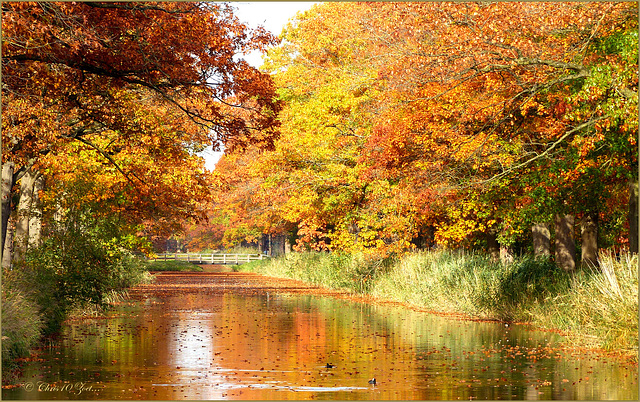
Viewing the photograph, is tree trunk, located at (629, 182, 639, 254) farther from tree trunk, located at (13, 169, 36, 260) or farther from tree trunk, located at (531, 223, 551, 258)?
tree trunk, located at (13, 169, 36, 260)

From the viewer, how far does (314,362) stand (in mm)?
14398

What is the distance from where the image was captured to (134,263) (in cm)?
3647

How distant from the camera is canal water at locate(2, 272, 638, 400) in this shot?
11312mm

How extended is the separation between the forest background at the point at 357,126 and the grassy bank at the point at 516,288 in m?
0.20

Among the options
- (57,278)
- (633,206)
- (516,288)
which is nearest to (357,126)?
(516,288)

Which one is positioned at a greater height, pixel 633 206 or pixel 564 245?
pixel 633 206

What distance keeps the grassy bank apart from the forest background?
0.65 ft

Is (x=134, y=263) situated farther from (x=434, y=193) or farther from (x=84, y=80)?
(x=84, y=80)

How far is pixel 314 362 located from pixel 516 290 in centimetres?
976

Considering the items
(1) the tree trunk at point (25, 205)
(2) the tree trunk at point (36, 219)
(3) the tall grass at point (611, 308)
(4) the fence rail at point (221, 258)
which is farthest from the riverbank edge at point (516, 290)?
(4) the fence rail at point (221, 258)

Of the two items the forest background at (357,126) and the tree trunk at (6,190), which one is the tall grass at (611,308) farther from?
the tree trunk at (6,190)

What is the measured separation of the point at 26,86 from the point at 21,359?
5166mm

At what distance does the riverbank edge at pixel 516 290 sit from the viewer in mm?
15039

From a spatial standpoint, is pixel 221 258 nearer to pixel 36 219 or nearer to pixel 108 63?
pixel 36 219
